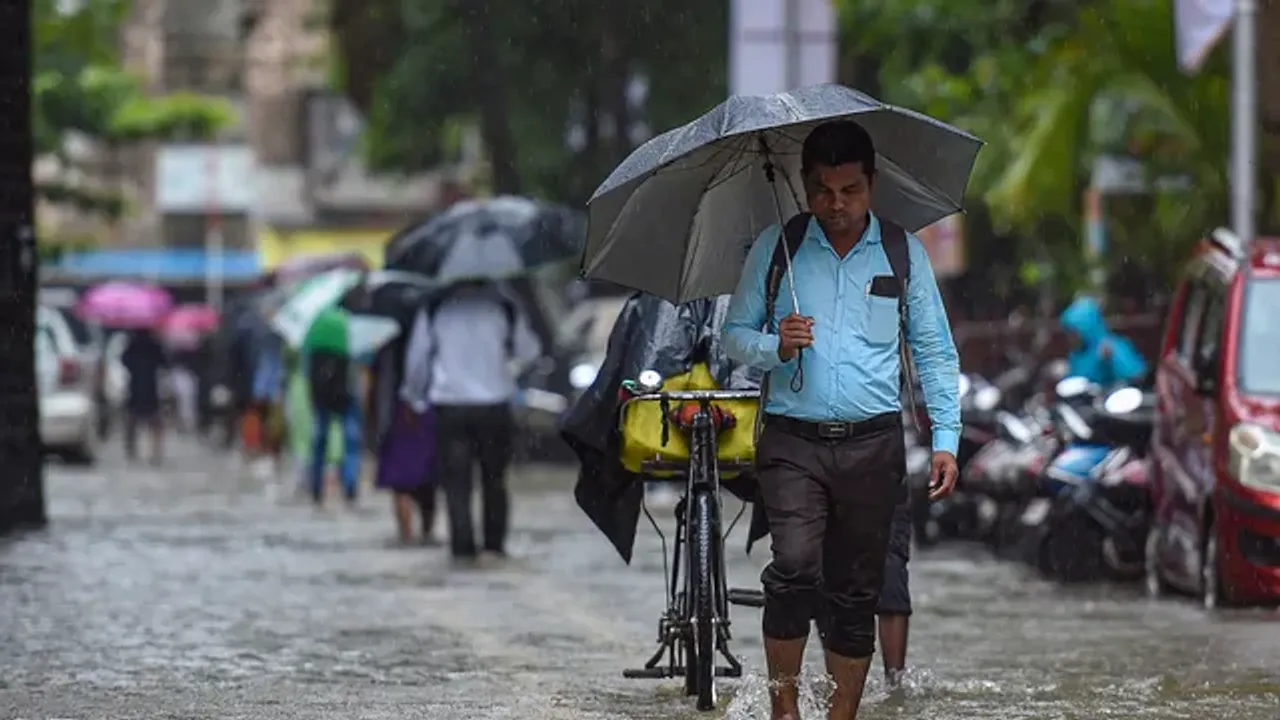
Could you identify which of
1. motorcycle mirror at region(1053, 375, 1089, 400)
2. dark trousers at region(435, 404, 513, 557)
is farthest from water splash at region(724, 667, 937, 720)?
motorcycle mirror at region(1053, 375, 1089, 400)

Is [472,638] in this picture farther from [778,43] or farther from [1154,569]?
[778,43]

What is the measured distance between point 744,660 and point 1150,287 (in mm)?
14753

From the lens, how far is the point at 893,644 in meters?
10.4

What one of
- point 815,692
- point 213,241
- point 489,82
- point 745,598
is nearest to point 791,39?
point 489,82

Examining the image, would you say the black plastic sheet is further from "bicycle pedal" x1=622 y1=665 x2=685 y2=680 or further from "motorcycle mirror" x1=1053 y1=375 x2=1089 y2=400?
"motorcycle mirror" x1=1053 y1=375 x2=1089 y2=400

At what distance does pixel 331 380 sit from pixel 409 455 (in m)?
4.26

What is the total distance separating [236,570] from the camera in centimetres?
1716

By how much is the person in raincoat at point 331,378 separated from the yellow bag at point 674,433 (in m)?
13.0

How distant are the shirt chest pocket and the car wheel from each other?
702 centimetres

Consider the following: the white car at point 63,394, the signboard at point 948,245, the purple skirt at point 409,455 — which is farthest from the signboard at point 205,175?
the purple skirt at point 409,455

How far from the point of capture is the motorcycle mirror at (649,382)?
9828 mm

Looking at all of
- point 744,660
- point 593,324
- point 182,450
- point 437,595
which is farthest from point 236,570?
point 182,450

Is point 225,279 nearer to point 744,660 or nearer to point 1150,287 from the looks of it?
point 1150,287

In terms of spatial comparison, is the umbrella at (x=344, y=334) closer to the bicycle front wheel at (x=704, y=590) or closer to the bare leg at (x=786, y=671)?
the bicycle front wheel at (x=704, y=590)
